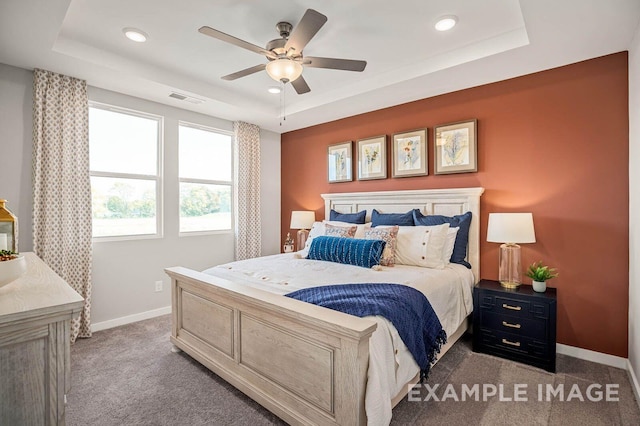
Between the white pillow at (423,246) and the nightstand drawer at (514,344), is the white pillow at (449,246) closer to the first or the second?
the white pillow at (423,246)

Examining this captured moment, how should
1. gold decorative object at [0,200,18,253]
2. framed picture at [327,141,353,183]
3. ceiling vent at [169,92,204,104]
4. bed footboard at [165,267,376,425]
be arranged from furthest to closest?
framed picture at [327,141,353,183]
ceiling vent at [169,92,204,104]
bed footboard at [165,267,376,425]
gold decorative object at [0,200,18,253]

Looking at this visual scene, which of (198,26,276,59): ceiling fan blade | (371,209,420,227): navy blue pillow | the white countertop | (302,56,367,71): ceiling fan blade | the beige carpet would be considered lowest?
the beige carpet

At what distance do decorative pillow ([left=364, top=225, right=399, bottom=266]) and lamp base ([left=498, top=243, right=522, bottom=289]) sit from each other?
0.96m

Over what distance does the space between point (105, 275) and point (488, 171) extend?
4.21 metres

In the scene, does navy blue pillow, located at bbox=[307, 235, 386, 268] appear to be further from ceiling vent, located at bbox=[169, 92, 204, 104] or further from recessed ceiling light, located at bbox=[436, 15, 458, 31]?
ceiling vent, located at bbox=[169, 92, 204, 104]

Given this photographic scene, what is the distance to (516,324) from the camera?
266cm

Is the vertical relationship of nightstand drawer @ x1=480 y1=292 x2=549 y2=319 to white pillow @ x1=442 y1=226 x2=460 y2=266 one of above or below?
below

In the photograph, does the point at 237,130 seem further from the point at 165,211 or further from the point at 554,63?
the point at 554,63

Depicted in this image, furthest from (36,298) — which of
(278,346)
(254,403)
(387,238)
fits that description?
(387,238)

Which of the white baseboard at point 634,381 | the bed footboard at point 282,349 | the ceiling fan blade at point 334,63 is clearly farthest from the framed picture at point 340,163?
the white baseboard at point 634,381

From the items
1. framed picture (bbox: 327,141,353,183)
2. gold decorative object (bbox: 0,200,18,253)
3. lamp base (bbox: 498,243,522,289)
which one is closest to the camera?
gold decorative object (bbox: 0,200,18,253)

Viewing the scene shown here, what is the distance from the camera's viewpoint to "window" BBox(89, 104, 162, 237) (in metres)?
3.48

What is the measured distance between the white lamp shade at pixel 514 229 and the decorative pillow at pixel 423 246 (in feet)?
1.50

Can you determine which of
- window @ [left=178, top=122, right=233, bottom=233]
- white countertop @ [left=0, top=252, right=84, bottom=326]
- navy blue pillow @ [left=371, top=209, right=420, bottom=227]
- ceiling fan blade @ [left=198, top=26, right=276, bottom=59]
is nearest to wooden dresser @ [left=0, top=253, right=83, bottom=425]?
white countertop @ [left=0, top=252, right=84, bottom=326]
